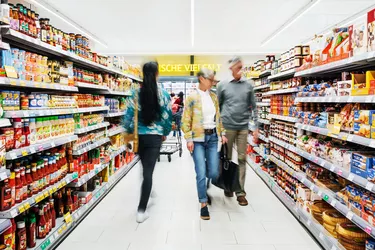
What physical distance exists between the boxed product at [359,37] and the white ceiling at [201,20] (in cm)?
507

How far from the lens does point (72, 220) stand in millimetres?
3154

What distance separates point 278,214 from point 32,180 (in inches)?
106

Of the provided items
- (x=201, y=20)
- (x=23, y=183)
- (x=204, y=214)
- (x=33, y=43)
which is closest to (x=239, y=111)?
(x=204, y=214)

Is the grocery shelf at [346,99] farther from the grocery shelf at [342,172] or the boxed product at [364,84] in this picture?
the grocery shelf at [342,172]

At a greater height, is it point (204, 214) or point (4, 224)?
point (4, 224)

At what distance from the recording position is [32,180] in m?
2.57

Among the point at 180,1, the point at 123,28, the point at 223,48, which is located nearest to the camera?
the point at 180,1

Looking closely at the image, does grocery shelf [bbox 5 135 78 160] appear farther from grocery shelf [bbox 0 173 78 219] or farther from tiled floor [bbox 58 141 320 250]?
tiled floor [bbox 58 141 320 250]

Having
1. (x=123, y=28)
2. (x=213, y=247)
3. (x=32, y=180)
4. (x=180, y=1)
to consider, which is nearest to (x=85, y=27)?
→ (x=123, y=28)

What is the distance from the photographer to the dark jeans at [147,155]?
3.30m

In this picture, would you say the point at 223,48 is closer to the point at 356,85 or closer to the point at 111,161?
the point at 111,161

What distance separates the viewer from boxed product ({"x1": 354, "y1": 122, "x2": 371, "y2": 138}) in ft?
7.18

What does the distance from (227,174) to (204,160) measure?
0.43 meters

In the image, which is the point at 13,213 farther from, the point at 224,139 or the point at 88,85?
the point at 224,139
